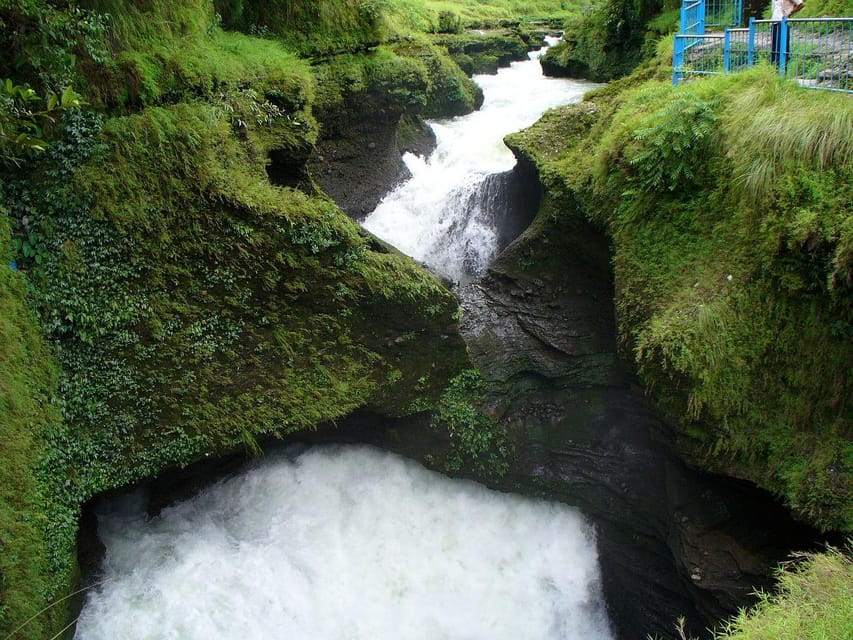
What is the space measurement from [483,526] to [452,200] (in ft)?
18.0

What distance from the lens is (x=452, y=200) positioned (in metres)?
10.6

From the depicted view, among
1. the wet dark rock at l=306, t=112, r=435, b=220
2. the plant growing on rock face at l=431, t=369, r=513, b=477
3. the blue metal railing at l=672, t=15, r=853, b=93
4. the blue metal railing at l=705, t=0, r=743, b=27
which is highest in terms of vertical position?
the blue metal railing at l=705, t=0, r=743, b=27

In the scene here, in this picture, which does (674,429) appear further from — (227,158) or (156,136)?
(156,136)

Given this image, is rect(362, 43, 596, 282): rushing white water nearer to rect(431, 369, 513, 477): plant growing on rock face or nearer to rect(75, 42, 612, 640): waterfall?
rect(431, 369, 513, 477): plant growing on rock face

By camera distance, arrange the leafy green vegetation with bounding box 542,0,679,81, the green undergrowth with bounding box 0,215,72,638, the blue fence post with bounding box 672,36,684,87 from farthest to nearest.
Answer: the leafy green vegetation with bounding box 542,0,679,81
the blue fence post with bounding box 672,36,684,87
the green undergrowth with bounding box 0,215,72,638

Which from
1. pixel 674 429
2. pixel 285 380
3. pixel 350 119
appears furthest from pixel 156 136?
pixel 674 429

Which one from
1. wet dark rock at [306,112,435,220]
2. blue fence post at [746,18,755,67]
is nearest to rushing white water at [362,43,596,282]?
wet dark rock at [306,112,435,220]

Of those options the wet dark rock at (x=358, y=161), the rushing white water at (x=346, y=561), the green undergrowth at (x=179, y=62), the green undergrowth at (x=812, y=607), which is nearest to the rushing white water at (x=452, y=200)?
the wet dark rock at (x=358, y=161)

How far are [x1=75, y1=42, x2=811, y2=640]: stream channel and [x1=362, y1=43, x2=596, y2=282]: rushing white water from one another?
1.24 m

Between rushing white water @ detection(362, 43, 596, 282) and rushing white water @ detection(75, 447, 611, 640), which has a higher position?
rushing white water @ detection(362, 43, 596, 282)

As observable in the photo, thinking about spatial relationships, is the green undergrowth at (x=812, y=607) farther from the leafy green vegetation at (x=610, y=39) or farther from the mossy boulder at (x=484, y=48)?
the mossy boulder at (x=484, y=48)

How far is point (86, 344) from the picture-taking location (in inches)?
260

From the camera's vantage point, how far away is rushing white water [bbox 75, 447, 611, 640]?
23.5ft

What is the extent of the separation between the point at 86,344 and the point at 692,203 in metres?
6.94
